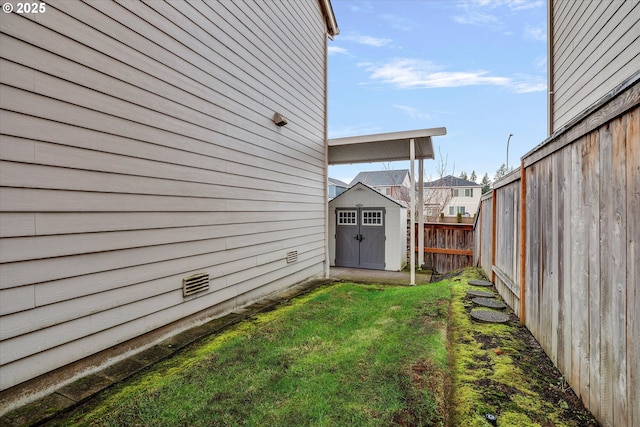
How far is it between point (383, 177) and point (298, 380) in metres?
29.9

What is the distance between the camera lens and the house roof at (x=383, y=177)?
29.5m

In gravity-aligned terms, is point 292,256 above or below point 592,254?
below

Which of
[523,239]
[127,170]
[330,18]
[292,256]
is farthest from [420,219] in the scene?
[127,170]

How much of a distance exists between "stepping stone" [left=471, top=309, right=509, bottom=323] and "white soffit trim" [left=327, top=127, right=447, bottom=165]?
11.7ft

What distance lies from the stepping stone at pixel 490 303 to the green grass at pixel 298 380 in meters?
0.67

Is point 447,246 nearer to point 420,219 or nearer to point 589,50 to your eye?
point 420,219

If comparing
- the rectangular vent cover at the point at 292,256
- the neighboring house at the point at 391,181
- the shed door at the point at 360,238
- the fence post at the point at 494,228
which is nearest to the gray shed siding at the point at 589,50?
the fence post at the point at 494,228

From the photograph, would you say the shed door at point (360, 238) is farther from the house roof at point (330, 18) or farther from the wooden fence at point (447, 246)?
the house roof at point (330, 18)

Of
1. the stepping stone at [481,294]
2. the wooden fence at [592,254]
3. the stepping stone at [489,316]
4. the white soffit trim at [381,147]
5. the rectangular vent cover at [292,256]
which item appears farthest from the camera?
the white soffit trim at [381,147]

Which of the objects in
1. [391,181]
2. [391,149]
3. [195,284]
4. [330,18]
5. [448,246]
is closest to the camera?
[195,284]

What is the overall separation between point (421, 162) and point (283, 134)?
4.43 m

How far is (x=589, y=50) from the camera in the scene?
3859mm

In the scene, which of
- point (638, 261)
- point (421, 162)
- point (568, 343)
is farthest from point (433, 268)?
point (638, 261)

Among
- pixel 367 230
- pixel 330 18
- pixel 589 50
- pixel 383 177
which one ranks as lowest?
pixel 367 230
